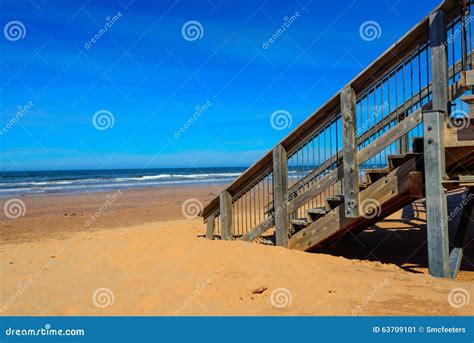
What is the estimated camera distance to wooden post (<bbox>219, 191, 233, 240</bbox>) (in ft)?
30.8

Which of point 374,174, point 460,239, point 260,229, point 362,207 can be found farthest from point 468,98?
point 260,229

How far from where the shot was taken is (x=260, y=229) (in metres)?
8.88

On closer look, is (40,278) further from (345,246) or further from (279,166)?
(345,246)

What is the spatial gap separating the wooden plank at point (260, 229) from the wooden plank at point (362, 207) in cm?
51

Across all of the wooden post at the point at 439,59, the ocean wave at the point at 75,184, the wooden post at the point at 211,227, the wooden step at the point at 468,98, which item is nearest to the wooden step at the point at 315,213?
the wooden post at the point at 211,227

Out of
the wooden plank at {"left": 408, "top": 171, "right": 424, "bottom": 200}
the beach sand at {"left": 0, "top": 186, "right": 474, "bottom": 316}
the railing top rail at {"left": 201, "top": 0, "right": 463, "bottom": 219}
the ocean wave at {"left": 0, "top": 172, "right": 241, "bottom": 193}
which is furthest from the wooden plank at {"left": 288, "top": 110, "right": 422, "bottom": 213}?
the ocean wave at {"left": 0, "top": 172, "right": 241, "bottom": 193}

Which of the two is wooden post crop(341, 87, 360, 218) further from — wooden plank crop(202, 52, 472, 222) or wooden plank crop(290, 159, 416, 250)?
wooden plank crop(202, 52, 472, 222)

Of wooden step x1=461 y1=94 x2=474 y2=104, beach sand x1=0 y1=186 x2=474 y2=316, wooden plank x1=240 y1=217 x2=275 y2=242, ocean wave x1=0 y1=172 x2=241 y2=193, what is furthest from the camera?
ocean wave x1=0 y1=172 x2=241 y2=193

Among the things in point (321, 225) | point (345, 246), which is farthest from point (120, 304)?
point (345, 246)

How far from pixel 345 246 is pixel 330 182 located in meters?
2.48

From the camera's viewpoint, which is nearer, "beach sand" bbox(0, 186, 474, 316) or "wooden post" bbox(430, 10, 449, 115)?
"beach sand" bbox(0, 186, 474, 316)

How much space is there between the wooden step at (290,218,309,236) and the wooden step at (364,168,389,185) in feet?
4.80

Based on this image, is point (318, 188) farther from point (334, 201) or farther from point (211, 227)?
point (211, 227)

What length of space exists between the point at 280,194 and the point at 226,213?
1.50m
